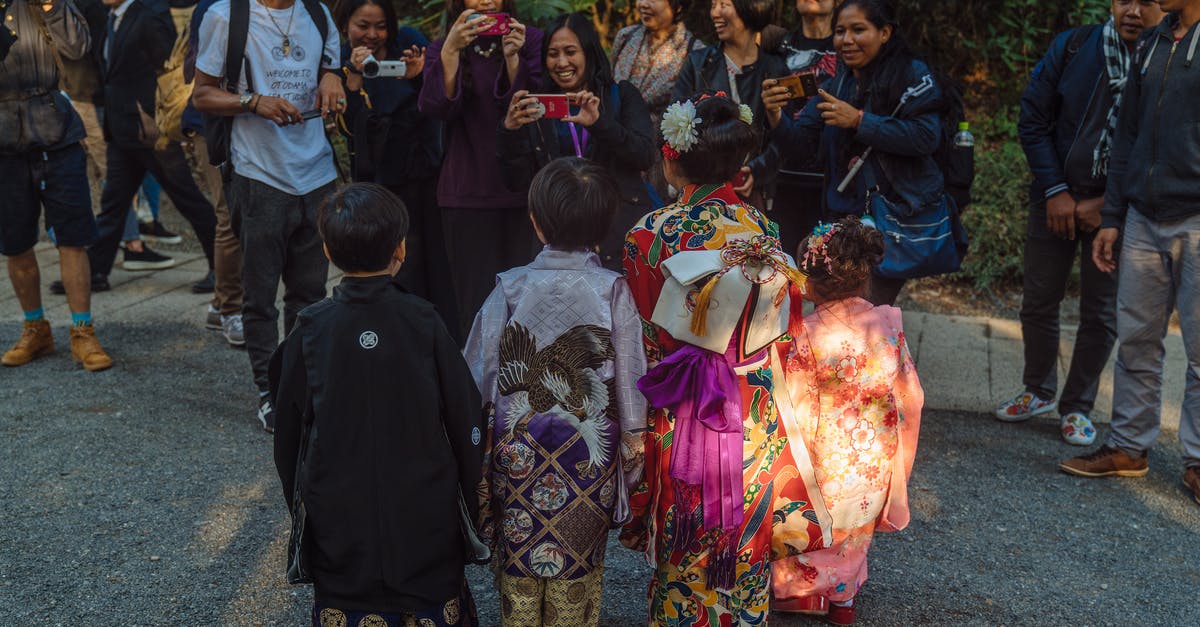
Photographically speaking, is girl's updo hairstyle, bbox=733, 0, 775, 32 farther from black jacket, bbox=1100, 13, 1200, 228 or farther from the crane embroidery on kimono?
the crane embroidery on kimono

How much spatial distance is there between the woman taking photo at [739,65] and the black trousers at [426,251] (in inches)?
49.1

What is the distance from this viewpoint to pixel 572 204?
2676mm

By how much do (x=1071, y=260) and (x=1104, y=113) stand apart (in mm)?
721

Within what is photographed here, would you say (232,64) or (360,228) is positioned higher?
(232,64)

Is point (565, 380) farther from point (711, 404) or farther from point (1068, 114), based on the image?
point (1068, 114)

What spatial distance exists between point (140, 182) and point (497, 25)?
334cm

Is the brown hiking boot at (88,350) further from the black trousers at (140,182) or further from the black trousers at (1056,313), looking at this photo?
the black trousers at (1056,313)

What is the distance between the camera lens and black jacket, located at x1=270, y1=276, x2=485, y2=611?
2.47 m

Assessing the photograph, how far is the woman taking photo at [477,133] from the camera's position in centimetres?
415

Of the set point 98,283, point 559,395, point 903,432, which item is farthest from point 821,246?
point 98,283

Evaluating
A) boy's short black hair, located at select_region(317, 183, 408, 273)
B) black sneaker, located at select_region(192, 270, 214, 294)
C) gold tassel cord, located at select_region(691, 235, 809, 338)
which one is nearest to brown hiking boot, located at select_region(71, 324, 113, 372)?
black sneaker, located at select_region(192, 270, 214, 294)

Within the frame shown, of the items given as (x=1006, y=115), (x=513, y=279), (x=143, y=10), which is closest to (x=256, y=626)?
(x=513, y=279)

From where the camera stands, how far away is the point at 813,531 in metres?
2.88

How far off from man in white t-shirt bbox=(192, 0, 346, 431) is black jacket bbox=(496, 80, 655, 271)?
82 centimetres
